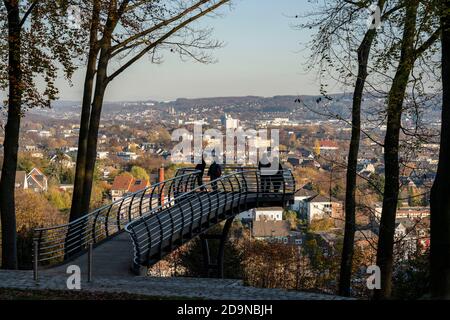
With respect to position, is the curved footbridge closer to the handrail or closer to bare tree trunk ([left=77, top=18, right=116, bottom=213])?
the handrail

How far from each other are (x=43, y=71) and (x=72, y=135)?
121880 mm

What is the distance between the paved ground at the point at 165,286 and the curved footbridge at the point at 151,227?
66 centimetres

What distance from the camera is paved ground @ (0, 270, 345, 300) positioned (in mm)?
13578

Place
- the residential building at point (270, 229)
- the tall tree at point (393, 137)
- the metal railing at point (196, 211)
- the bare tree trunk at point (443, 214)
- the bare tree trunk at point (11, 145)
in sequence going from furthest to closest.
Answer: the residential building at point (270, 229)
the bare tree trunk at point (11, 145)
the metal railing at point (196, 211)
the tall tree at point (393, 137)
the bare tree trunk at point (443, 214)

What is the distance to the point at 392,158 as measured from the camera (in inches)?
672

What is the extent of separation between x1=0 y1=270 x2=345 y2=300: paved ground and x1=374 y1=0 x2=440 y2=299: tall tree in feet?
10.4

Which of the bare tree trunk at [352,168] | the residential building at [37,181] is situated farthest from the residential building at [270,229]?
the bare tree trunk at [352,168]

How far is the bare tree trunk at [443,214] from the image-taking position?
12.0 meters

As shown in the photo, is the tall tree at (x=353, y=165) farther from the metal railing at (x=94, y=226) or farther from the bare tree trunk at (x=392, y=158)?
the metal railing at (x=94, y=226)

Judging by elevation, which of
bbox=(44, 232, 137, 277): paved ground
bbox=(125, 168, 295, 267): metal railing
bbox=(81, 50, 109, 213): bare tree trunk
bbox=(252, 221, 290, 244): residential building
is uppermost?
bbox=(81, 50, 109, 213): bare tree trunk

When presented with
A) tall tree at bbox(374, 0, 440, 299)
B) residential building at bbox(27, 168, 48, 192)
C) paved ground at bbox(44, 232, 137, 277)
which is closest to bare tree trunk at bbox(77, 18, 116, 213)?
paved ground at bbox(44, 232, 137, 277)

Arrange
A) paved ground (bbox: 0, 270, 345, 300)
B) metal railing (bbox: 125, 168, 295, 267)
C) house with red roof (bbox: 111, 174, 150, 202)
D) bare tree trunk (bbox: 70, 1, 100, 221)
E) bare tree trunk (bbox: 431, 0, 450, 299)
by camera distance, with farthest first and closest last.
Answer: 1. house with red roof (bbox: 111, 174, 150, 202)
2. bare tree trunk (bbox: 70, 1, 100, 221)
3. metal railing (bbox: 125, 168, 295, 267)
4. paved ground (bbox: 0, 270, 345, 300)
5. bare tree trunk (bbox: 431, 0, 450, 299)

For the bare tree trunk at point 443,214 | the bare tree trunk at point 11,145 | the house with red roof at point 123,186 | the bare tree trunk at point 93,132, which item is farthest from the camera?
the house with red roof at point 123,186
